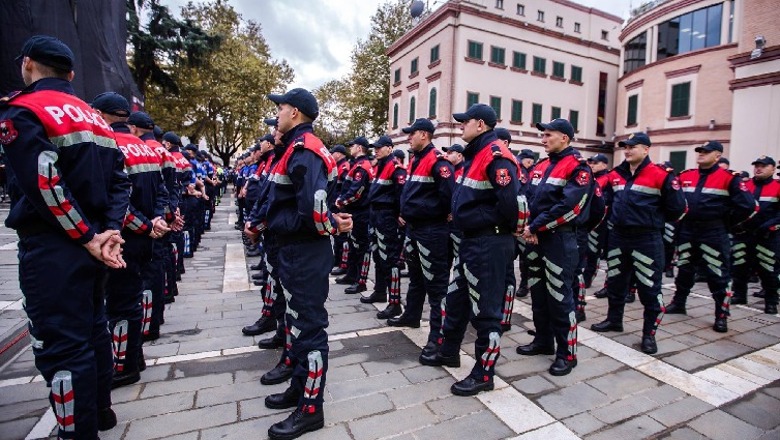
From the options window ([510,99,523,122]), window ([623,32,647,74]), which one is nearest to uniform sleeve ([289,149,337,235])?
window ([510,99,523,122])

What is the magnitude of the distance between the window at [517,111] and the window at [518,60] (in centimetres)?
210

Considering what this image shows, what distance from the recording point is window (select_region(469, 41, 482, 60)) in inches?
962

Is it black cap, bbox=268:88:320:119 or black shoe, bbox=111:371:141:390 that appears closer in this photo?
black cap, bbox=268:88:320:119

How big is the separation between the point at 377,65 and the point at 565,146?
102ft

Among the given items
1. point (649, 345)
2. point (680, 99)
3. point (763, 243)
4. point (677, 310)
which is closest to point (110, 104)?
point (649, 345)


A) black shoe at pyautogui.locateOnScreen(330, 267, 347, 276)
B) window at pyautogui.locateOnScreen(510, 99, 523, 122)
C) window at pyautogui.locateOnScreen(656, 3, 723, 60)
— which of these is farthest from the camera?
window at pyautogui.locateOnScreen(510, 99, 523, 122)

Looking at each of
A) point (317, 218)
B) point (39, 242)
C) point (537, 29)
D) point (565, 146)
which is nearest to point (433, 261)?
point (565, 146)

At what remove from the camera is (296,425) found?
2.83m

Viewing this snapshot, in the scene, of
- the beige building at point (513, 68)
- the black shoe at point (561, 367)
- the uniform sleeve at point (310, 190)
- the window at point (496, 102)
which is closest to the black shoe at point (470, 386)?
the black shoe at point (561, 367)

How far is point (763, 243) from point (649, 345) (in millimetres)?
3530

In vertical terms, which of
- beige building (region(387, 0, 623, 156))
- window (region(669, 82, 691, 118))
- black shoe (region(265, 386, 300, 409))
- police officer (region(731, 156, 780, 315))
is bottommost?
black shoe (region(265, 386, 300, 409))

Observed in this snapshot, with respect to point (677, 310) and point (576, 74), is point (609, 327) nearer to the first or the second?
point (677, 310)

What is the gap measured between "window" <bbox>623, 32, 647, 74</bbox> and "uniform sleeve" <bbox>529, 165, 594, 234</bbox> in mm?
24975

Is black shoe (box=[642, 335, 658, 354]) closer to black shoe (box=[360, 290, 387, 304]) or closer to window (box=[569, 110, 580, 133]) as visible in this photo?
black shoe (box=[360, 290, 387, 304])
